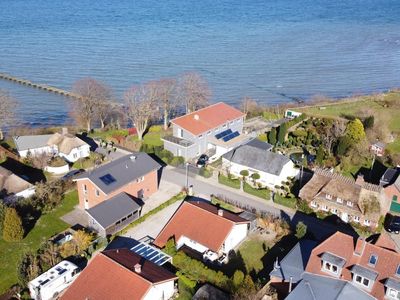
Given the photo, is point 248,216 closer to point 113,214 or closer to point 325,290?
point 113,214

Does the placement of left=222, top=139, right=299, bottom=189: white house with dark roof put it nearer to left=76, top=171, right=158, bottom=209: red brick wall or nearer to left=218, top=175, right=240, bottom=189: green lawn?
left=218, top=175, right=240, bottom=189: green lawn

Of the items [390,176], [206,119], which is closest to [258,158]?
[206,119]

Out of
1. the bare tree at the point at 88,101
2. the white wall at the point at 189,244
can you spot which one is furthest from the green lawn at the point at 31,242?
the bare tree at the point at 88,101

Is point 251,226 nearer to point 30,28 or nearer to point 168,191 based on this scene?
point 168,191

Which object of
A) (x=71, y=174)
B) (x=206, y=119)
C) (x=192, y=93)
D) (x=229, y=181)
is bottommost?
(x=71, y=174)

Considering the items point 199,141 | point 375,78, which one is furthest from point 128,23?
point 199,141

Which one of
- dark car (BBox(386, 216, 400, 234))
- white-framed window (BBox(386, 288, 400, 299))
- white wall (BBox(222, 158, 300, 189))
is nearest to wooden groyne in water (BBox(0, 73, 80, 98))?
white wall (BBox(222, 158, 300, 189))

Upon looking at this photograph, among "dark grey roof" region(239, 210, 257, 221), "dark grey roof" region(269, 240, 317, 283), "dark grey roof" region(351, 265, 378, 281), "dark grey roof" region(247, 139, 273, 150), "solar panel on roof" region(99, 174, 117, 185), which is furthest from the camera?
"dark grey roof" region(247, 139, 273, 150)
